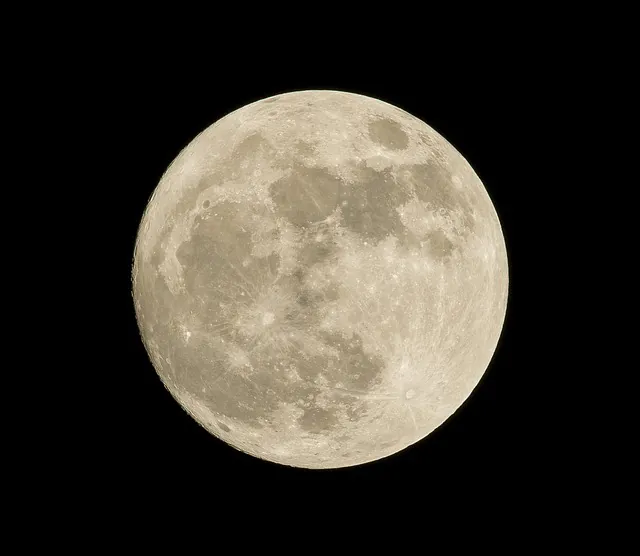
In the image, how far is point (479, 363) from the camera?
5.72 meters

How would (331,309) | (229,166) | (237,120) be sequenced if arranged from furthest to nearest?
(237,120)
(229,166)
(331,309)

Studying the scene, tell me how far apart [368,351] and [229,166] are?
5.18 feet

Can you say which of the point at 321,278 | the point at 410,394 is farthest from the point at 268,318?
the point at 410,394

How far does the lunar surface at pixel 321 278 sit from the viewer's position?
4.91 m

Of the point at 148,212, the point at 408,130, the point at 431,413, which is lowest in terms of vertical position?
the point at 431,413

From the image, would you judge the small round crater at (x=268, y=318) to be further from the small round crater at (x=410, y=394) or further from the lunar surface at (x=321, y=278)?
the small round crater at (x=410, y=394)

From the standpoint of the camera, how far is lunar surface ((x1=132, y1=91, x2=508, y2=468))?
491 cm

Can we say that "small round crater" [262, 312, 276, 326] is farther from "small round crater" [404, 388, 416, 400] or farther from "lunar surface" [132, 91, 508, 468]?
"small round crater" [404, 388, 416, 400]

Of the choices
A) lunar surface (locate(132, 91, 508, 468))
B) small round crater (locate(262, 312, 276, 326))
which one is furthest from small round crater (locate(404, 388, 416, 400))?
small round crater (locate(262, 312, 276, 326))

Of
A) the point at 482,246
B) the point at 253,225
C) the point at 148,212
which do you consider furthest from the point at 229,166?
the point at 482,246

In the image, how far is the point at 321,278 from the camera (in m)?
4.86

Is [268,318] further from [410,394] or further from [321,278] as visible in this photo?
[410,394]

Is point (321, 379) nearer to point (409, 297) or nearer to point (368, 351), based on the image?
point (368, 351)

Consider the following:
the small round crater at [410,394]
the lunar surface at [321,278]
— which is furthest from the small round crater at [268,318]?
the small round crater at [410,394]
